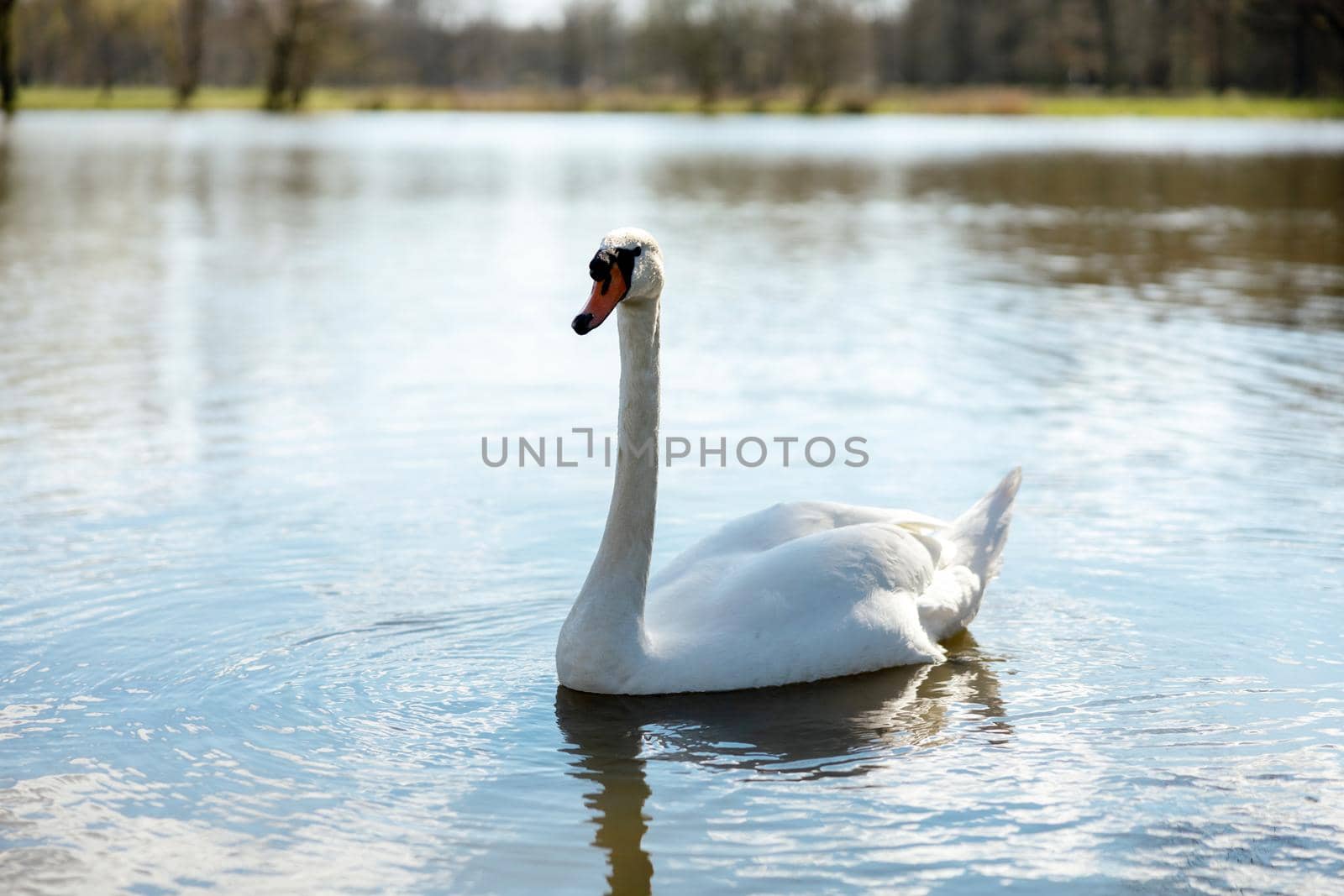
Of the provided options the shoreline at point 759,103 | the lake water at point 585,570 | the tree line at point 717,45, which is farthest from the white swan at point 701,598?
the shoreline at point 759,103

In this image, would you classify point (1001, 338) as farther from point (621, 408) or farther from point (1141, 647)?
point (621, 408)

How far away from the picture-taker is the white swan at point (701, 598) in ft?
17.6

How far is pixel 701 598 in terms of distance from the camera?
18.6 feet

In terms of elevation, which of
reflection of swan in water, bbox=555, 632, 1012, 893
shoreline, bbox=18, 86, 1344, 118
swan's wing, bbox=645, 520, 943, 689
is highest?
shoreline, bbox=18, 86, 1344, 118

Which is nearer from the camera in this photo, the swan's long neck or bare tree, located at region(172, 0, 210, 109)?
the swan's long neck

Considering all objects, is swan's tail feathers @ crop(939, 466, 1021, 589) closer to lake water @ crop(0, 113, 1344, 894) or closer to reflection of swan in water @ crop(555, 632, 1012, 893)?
lake water @ crop(0, 113, 1344, 894)

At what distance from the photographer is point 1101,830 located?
14.9ft

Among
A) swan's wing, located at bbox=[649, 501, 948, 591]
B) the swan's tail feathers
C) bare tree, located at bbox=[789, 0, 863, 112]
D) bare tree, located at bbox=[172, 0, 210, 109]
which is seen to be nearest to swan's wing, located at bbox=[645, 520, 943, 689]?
swan's wing, located at bbox=[649, 501, 948, 591]

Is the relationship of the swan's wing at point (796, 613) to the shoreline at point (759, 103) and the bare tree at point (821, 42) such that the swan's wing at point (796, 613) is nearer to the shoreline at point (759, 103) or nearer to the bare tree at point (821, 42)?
the shoreline at point (759, 103)

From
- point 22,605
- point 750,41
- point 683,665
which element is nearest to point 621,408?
point 683,665

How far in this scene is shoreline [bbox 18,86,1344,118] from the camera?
78.6m

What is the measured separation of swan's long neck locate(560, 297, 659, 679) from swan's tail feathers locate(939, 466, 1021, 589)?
56.7 inches

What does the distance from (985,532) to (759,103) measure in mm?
86064

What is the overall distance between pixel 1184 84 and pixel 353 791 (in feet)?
359
